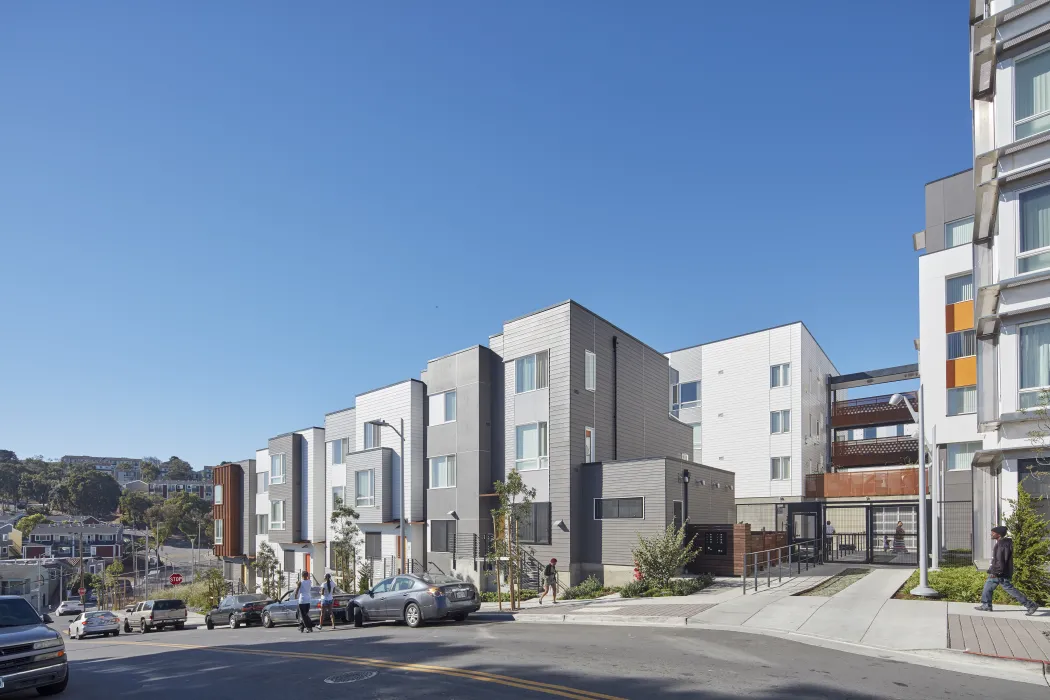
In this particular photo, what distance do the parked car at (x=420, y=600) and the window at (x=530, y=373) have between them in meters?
11.3

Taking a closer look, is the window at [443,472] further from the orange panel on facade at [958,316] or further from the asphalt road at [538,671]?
the orange panel on facade at [958,316]

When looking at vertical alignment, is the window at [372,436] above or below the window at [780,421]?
below

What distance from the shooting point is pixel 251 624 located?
30.7 metres

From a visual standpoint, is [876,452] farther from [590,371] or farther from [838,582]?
[838,582]

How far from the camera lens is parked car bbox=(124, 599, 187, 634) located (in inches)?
1315

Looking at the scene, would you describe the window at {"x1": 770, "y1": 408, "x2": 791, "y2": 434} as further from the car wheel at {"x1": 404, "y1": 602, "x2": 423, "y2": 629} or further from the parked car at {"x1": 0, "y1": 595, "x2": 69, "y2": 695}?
the parked car at {"x1": 0, "y1": 595, "x2": 69, "y2": 695}

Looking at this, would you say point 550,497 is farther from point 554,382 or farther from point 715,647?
point 715,647

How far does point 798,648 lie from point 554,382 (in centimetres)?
1756

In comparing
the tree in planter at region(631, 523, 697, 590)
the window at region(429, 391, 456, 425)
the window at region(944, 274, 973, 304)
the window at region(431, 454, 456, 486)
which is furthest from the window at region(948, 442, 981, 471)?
the window at region(429, 391, 456, 425)

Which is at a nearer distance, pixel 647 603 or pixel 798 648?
pixel 798 648

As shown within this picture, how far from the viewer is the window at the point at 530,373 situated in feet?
101

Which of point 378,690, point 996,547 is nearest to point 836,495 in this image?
point 996,547

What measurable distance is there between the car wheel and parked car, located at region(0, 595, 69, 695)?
9007 millimetres

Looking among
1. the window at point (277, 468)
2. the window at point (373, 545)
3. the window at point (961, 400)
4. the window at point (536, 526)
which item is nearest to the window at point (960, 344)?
the window at point (961, 400)
